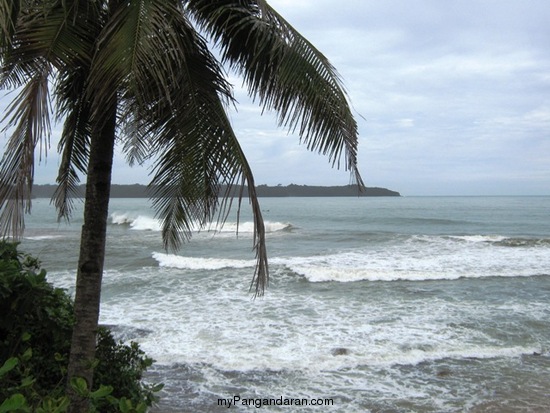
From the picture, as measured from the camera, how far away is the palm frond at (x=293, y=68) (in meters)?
3.43

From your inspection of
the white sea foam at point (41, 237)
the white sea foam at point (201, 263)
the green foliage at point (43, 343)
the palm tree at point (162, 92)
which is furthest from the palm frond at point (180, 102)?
the white sea foam at point (41, 237)

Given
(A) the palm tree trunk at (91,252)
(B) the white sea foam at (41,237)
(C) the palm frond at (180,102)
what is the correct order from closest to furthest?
1. (C) the palm frond at (180,102)
2. (A) the palm tree trunk at (91,252)
3. (B) the white sea foam at (41,237)

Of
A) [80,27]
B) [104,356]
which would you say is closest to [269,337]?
[104,356]

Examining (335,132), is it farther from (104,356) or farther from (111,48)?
(104,356)

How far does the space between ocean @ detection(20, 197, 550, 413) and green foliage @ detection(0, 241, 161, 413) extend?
1.97m

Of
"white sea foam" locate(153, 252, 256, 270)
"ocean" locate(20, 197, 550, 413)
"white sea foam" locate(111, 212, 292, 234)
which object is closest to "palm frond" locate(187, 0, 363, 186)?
"ocean" locate(20, 197, 550, 413)

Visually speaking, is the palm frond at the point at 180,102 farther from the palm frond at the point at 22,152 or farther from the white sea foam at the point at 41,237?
the white sea foam at the point at 41,237

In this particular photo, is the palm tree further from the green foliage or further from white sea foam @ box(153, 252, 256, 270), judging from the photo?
white sea foam @ box(153, 252, 256, 270)

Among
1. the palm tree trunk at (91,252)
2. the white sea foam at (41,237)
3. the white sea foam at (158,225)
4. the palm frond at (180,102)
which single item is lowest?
the white sea foam at (41,237)

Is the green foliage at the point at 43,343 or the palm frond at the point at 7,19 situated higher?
the palm frond at the point at 7,19

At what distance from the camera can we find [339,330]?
33.1 feet

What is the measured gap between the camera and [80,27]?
124 inches

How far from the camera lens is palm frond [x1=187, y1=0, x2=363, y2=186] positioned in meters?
3.43

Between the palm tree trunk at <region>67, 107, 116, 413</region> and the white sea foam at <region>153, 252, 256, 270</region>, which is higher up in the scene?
the palm tree trunk at <region>67, 107, 116, 413</region>
